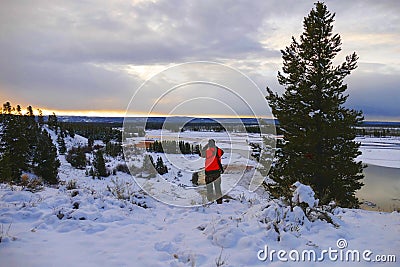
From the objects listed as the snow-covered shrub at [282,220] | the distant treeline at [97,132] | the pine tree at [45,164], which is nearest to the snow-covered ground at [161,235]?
the snow-covered shrub at [282,220]

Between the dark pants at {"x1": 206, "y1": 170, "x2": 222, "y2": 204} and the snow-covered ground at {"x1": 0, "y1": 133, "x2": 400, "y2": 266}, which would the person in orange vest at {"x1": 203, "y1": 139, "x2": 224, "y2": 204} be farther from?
the snow-covered ground at {"x1": 0, "y1": 133, "x2": 400, "y2": 266}

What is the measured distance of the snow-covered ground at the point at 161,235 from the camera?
395 centimetres

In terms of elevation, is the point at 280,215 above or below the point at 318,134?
below

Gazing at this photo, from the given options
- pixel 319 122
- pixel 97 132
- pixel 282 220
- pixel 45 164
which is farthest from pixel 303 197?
pixel 97 132

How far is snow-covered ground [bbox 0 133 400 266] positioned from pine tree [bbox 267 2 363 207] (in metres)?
5.10

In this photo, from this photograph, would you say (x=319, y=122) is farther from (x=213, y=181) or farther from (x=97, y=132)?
(x=97, y=132)

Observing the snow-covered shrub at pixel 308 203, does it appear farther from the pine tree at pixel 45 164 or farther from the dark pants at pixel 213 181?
the pine tree at pixel 45 164

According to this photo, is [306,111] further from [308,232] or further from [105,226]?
[105,226]

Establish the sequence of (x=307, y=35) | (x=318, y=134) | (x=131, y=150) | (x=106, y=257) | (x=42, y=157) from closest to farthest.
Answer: (x=106, y=257) < (x=318, y=134) < (x=307, y=35) < (x=42, y=157) < (x=131, y=150)

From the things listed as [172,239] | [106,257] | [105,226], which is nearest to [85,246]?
[106,257]

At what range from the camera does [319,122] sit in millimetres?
Result: 12305

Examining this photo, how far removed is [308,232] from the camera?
543 centimetres

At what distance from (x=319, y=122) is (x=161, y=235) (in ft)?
31.7

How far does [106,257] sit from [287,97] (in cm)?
1151
